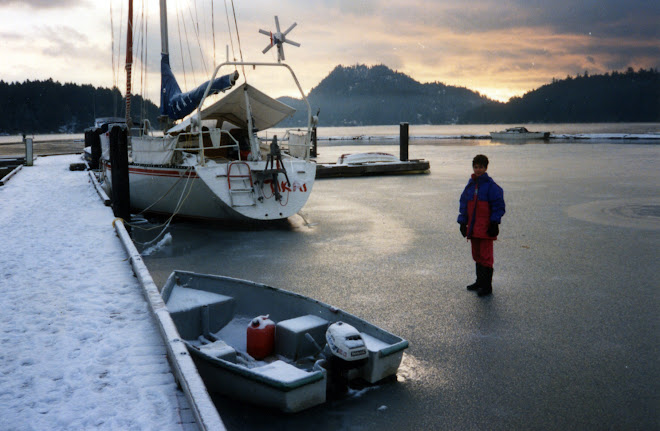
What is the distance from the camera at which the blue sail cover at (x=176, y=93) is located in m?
12.8

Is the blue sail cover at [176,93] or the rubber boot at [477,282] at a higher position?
the blue sail cover at [176,93]

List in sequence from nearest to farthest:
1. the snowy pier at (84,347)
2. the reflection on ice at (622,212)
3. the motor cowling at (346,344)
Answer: the snowy pier at (84,347)
the motor cowling at (346,344)
the reflection on ice at (622,212)

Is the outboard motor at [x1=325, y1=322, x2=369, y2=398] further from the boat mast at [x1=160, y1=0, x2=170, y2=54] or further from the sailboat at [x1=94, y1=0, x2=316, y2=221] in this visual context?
the boat mast at [x1=160, y1=0, x2=170, y2=54]

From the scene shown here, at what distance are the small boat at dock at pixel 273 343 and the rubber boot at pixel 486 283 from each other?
2.86 m

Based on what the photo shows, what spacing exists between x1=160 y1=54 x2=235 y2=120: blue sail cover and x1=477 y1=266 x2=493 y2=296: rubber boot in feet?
25.6

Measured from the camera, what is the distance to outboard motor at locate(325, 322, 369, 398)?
459cm

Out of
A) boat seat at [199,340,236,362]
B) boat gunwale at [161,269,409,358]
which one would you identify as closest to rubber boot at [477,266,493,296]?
boat gunwale at [161,269,409,358]

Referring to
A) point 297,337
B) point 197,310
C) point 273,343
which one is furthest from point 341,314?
point 197,310

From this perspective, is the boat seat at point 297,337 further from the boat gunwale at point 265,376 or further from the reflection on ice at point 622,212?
the reflection on ice at point 622,212

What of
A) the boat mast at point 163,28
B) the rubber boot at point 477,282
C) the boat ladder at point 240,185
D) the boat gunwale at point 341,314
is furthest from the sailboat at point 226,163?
the rubber boot at point 477,282

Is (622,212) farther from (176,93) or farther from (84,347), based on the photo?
(84,347)

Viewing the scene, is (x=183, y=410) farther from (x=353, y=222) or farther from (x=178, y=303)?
(x=353, y=222)

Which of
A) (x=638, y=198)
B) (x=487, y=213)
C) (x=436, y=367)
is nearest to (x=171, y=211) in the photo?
(x=487, y=213)

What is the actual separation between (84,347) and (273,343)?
174cm
